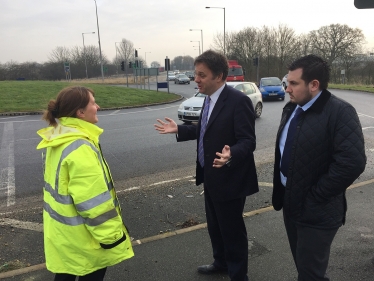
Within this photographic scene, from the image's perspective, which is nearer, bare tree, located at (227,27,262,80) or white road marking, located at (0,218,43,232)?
white road marking, located at (0,218,43,232)

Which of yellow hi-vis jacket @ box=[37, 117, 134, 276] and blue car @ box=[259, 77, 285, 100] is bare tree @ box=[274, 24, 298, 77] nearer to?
blue car @ box=[259, 77, 285, 100]

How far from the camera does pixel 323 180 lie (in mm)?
2094

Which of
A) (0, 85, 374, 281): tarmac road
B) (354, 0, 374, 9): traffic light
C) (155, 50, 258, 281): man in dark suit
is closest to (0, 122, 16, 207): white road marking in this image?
(0, 85, 374, 281): tarmac road

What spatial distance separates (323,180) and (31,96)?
22.8 metres

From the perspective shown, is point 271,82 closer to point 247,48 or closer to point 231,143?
point 231,143

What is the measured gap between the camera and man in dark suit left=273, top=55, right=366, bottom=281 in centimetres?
203

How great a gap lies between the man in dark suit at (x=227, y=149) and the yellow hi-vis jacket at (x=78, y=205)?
0.81 m

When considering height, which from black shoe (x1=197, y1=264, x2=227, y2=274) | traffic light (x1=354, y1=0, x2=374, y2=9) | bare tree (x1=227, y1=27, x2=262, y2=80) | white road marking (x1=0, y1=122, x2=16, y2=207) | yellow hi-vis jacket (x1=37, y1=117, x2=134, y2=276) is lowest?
white road marking (x1=0, y1=122, x2=16, y2=207)

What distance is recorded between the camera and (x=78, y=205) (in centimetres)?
198

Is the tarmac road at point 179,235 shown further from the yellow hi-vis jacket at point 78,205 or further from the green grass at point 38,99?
the green grass at point 38,99

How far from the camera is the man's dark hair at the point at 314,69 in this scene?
83.5 inches

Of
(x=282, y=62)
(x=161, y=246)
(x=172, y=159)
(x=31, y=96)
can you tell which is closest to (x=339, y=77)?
(x=282, y=62)

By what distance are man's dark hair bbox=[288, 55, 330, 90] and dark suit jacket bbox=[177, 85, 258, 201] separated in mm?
538

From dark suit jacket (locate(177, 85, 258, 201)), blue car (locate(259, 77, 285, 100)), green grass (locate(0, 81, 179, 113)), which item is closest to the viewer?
dark suit jacket (locate(177, 85, 258, 201))
